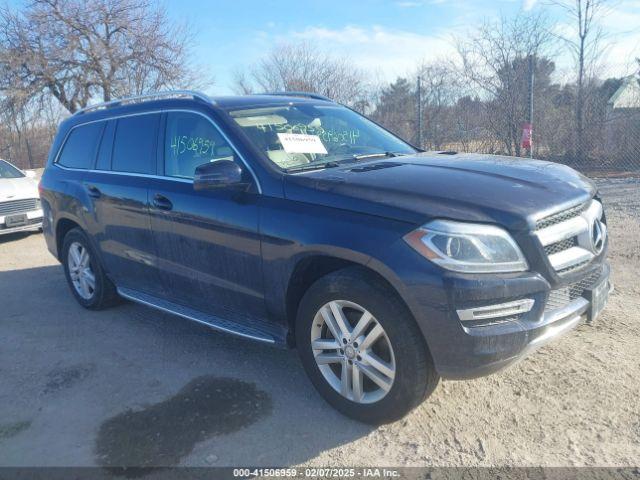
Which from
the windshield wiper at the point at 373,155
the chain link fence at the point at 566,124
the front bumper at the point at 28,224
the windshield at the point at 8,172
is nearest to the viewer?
the windshield wiper at the point at 373,155

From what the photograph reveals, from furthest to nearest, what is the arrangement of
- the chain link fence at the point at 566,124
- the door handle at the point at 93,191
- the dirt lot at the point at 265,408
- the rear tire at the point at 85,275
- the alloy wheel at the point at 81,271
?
the chain link fence at the point at 566,124 < the alloy wheel at the point at 81,271 < the rear tire at the point at 85,275 < the door handle at the point at 93,191 < the dirt lot at the point at 265,408

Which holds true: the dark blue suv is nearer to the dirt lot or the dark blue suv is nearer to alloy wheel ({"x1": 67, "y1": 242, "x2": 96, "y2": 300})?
the dirt lot

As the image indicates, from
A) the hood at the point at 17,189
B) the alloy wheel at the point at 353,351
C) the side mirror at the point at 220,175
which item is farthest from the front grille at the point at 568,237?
the hood at the point at 17,189

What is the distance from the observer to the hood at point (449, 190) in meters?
2.70

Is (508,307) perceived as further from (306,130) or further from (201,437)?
(306,130)

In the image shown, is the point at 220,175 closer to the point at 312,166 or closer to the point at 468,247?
the point at 312,166

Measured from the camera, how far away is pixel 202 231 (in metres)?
3.66

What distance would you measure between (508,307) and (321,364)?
3.72 feet

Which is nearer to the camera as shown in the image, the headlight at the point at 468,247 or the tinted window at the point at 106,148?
the headlight at the point at 468,247

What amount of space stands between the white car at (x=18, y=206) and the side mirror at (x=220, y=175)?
22.4 ft

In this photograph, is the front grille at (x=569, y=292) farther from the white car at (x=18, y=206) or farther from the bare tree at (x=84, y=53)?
the bare tree at (x=84, y=53)

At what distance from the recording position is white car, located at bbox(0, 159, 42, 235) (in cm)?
870

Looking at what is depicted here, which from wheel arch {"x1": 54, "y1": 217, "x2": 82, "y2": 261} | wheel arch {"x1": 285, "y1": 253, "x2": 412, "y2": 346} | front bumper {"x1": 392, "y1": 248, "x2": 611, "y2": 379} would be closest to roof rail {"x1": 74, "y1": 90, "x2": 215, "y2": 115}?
wheel arch {"x1": 54, "y1": 217, "x2": 82, "y2": 261}

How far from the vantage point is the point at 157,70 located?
20.8m
